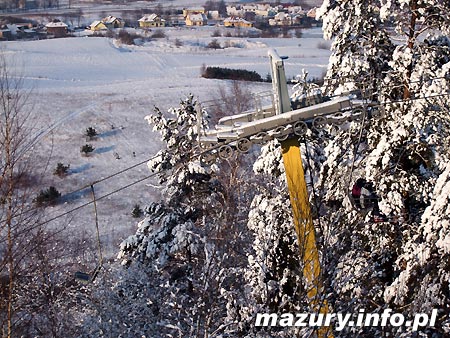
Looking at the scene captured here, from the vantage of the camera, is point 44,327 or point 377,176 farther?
point 44,327

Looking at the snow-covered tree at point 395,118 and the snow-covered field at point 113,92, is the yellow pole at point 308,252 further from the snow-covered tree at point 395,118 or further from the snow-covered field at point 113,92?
the snow-covered field at point 113,92

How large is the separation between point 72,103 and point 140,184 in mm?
13142

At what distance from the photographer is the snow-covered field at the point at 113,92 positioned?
25.8 metres

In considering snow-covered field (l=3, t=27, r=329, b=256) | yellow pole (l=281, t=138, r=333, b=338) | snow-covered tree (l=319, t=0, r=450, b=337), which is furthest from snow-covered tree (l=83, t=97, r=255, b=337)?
yellow pole (l=281, t=138, r=333, b=338)

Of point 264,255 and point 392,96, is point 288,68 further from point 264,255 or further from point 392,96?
point 264,255

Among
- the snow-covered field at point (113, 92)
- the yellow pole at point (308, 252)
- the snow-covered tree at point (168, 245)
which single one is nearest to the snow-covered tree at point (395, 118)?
the yellow pole at point (308, 252)

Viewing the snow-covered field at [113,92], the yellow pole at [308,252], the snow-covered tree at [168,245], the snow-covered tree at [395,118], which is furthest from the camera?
the snow-covered field at [113,92]

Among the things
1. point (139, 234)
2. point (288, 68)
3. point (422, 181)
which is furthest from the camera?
point (288, 68)

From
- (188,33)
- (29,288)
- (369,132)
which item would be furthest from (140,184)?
(188,33)

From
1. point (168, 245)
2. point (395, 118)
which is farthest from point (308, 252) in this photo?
point (168, 245)

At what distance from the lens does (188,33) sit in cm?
8131

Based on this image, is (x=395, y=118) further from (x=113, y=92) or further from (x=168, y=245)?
(x=113, y=92)

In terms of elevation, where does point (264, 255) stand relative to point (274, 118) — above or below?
below

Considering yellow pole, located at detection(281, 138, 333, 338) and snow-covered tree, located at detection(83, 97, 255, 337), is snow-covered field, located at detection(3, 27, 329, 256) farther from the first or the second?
yellow pole, located at detection(281, 138, 333, 338)
